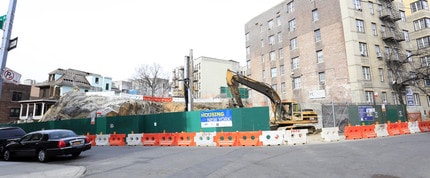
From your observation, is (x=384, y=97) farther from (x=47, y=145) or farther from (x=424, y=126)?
(x=47, y=145)

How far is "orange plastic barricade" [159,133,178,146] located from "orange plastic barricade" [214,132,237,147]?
111 inches

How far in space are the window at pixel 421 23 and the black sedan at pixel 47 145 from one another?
149 ft

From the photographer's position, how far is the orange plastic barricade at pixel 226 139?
1500cm

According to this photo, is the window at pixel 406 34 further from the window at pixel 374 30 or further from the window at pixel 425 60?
the window at pixel 374 30

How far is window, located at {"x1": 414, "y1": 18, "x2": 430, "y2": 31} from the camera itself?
119ft

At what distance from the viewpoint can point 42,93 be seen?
52.6m

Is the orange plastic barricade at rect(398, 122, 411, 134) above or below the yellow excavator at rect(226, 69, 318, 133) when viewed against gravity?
below

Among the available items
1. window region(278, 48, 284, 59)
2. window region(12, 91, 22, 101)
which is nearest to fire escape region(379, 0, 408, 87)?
window region(278, 48, 284, 59)

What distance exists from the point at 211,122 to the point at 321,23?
23693 millimetres

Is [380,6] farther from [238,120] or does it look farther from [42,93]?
[42,93]

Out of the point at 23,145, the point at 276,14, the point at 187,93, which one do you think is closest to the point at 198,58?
the point at 276,14

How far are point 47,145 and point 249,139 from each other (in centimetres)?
1022

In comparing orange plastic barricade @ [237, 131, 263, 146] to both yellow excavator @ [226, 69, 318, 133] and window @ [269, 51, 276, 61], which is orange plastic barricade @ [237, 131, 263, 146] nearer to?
yellow excavator @ [226, 69, 318, 133]

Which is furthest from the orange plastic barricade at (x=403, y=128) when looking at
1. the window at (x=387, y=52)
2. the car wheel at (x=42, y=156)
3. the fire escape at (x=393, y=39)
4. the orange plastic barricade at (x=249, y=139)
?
the car wheel at (x=42, y=156)
